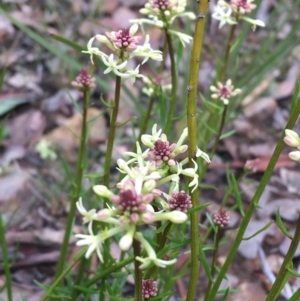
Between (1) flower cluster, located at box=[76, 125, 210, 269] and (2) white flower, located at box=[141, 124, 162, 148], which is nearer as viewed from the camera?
(1) flower cluster, located at box=[76, 125, 210, 269]

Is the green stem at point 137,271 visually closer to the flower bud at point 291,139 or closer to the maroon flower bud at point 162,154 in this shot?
the maroon flower bud at point 162,154

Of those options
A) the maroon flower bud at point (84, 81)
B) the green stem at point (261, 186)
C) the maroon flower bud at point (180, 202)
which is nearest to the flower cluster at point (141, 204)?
the maroon flower bud at point (180, 202)

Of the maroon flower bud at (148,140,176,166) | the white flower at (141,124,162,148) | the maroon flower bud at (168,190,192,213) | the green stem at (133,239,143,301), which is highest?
the maroon flower bud at (148,140,176,166)

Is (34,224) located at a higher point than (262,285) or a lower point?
lower

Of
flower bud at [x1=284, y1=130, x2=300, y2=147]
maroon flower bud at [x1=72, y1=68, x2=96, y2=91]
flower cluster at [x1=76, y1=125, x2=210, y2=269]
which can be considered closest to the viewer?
flower cluster at [x1=76, y1=125, x2=210, y2=269]

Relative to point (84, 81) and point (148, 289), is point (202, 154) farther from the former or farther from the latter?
point (84, 81)

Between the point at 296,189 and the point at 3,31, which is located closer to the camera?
the point at 296,189

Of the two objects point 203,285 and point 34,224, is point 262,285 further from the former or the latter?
point 34,224

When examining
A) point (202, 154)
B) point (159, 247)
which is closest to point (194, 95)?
point (202, 154)

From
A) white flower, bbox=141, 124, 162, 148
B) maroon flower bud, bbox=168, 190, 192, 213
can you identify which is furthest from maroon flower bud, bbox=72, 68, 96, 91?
maroon flower bud, bbox=168, 190, 192, 213

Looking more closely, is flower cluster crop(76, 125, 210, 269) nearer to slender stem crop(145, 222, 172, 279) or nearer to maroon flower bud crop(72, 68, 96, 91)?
slender stem crop(145, 222, 172, 279)

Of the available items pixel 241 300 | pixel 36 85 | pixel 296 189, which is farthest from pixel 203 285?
pixel 36 85
